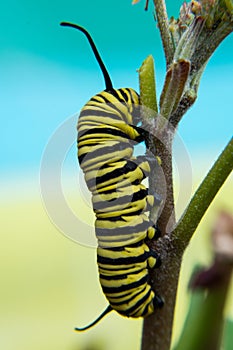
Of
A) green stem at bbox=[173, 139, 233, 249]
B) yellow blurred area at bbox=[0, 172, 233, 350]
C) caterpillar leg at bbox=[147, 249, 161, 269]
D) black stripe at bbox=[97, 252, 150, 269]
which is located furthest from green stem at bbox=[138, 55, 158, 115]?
yellow blurred area at bbox=[0, 172, 233, 350]

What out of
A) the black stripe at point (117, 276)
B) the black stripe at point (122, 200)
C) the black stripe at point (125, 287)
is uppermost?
the black stripe at point (122, 200)

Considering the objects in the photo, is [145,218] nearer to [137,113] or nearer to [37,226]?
[137,113]

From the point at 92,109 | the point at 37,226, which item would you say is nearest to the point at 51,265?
the point at 37,226

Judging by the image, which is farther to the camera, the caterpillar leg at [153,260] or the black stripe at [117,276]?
the black stripe at [117,276]

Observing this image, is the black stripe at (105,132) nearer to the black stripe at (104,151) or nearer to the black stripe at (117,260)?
the black stripe at (104,151)

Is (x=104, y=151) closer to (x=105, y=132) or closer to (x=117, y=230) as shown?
(x=105, y=132)

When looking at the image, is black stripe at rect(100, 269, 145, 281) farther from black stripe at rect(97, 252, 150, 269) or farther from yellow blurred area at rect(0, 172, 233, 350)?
yellow blurred area at rect(0, 172, 233, 350)

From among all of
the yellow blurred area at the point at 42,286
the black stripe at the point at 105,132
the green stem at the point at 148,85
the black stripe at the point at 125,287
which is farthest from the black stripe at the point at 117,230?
the yellow blurred area at the point at 42,286
